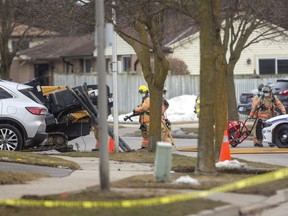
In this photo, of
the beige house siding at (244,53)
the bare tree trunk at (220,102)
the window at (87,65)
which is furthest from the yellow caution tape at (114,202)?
the window at (87,65)

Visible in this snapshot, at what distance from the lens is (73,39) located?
5316 cm

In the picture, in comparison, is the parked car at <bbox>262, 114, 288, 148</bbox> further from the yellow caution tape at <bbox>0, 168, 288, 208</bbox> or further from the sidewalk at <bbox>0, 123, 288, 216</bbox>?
the yellow caution tape at <bbox>0, 168, 288, 208</bbox>

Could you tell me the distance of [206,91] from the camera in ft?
35.8

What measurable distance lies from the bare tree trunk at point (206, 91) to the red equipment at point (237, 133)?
27.1ft

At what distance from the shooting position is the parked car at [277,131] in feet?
60.7

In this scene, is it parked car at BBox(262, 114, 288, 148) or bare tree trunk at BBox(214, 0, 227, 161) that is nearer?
bare tree trunk at BBox(214, 0, 227, 161)

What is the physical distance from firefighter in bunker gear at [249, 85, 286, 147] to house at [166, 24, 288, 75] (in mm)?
22516

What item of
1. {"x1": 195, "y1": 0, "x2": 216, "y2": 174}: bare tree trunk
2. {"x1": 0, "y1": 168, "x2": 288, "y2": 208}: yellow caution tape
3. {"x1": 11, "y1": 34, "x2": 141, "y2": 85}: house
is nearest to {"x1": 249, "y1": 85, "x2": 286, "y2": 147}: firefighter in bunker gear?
{"x1": 195, "y1": 0, "x2": 216, "y2": 174}: bare tree trunk

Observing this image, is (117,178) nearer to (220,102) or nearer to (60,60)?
(220,102)

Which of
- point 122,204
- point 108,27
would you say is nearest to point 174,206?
point 122,204

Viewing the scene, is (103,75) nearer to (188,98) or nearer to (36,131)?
(36,131)

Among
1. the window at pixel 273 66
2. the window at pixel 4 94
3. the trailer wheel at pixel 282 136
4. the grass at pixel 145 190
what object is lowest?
the grass at pixel 145 190

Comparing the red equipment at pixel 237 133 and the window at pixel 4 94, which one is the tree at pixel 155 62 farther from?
the red equipment at pixel 237 133

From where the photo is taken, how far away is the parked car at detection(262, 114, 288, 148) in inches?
728
